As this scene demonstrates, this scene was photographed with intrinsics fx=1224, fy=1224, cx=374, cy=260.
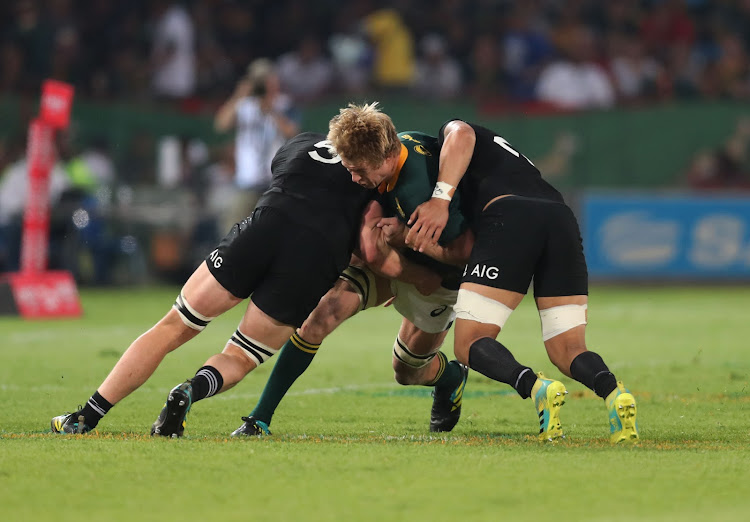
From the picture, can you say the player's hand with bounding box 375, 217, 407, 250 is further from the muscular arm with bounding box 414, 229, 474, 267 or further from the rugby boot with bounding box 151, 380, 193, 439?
the rugby boot with bounding box 151, 380, 193, 439

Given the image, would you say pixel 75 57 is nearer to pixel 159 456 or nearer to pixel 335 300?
pixel 335 300

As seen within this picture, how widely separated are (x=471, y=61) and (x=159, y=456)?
1549cm

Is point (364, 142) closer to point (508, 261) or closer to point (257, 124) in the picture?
point (508, 261)

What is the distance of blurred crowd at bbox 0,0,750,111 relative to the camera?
1820 centimetres

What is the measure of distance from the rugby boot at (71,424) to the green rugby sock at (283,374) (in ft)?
2.79

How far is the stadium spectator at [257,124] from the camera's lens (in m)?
13.4

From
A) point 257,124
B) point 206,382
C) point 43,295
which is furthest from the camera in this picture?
point 257,124

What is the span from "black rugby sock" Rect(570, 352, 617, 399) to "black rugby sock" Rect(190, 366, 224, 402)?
168cm

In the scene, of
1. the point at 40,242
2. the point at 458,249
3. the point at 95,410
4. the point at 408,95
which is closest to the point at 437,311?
the point at 458,249

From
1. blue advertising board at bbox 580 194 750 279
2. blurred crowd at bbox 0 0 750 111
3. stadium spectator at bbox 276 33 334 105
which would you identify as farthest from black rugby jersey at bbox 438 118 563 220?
stadium spectator at bbox 276 33 334 105

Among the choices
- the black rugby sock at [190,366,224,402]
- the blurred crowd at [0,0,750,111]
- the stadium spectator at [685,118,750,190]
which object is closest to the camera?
the black rugby sock at [190,366,224,402]

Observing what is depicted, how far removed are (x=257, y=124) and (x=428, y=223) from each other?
8054mm

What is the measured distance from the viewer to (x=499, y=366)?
562 cm

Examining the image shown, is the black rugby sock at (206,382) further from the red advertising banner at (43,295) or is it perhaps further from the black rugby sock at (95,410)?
the red advertising banner at (43,295)
